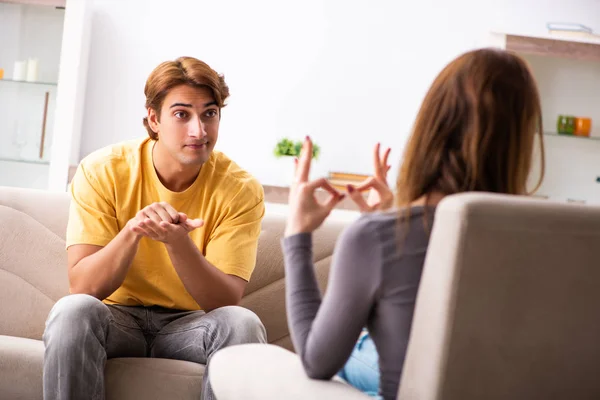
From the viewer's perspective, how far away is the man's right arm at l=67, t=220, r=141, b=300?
202 centimetres

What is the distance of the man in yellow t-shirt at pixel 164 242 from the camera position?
1.92m

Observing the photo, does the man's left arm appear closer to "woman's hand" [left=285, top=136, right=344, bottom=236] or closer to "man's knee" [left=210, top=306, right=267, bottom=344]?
"man's knee" [left=210, top=306, right=267, bottom=344]

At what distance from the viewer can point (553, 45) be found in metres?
4.11

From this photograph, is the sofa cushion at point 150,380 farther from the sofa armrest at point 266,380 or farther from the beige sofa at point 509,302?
the beige sofa at point 509,302

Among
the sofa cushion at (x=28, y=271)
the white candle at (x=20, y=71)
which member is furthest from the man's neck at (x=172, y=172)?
the white candle at (x=20, y=71)

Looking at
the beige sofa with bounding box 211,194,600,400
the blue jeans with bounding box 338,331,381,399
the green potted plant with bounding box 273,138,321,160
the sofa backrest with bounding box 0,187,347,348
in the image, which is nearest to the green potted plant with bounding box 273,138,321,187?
the green potted plant with bounding box 273,138,321,160

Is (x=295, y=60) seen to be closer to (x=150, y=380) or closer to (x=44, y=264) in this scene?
(x=44, y=264)

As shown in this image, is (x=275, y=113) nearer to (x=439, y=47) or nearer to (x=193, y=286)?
(x=439, y=47)

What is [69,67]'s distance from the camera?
402 centimetres

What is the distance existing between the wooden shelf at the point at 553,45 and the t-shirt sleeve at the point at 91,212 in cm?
263

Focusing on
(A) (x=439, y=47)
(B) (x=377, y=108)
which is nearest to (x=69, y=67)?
(B) (x=377, y=108)

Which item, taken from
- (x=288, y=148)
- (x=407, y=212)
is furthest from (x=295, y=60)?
(x=407, y=212)

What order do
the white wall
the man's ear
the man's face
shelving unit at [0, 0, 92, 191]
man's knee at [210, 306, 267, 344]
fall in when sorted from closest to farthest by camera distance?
man's knee at [210, 306, 267, 344]
the man's face
the man's ear
shelving unit at [0, 0, 92, 191]
the white wall

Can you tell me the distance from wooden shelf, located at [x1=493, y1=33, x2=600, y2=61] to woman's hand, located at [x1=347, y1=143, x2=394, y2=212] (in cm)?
275
